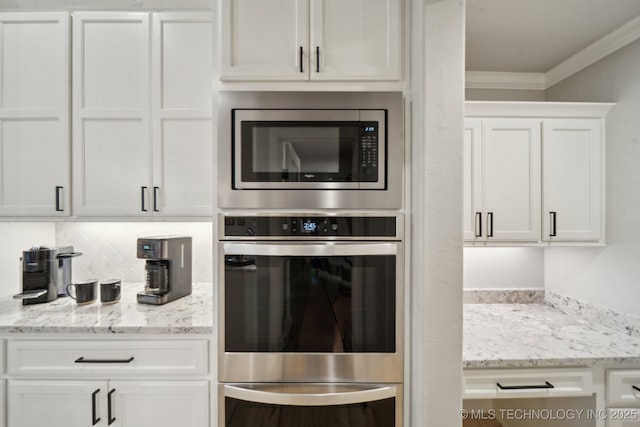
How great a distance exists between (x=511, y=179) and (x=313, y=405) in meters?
1.63

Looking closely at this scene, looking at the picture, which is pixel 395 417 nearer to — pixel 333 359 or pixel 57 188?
pixel 333 359

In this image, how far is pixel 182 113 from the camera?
62.7 inches

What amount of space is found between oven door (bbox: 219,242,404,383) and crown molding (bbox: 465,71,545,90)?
1.52 m

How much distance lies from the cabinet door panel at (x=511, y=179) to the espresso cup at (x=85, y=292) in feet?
7.51

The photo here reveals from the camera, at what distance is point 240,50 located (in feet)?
4.28

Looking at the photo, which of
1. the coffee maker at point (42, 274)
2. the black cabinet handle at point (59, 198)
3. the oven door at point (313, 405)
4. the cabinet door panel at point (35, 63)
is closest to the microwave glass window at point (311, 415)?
the oven door at point (313, 405)

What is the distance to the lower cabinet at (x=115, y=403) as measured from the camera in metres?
1.32

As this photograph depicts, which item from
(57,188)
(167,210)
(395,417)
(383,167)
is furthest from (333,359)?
(57,188)

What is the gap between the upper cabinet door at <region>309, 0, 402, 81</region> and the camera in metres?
1.29

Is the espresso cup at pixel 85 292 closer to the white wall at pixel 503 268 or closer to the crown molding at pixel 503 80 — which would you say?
the white wall at pixel 503 268

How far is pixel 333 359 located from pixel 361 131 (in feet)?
3.31

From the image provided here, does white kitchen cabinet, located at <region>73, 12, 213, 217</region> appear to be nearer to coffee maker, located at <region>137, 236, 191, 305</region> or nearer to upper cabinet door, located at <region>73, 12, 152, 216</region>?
upper cabinet door, located at <region>73, 12, 152, 216</region>

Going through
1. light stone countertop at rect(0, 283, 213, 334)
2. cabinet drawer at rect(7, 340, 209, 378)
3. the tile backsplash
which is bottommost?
cabinet drawer at rect(7, 340, 209, 378)

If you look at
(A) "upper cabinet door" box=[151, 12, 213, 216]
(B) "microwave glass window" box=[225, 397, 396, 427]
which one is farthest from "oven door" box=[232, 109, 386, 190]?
(B) "microwave glass window" box=[225, 397, 396, 427]
